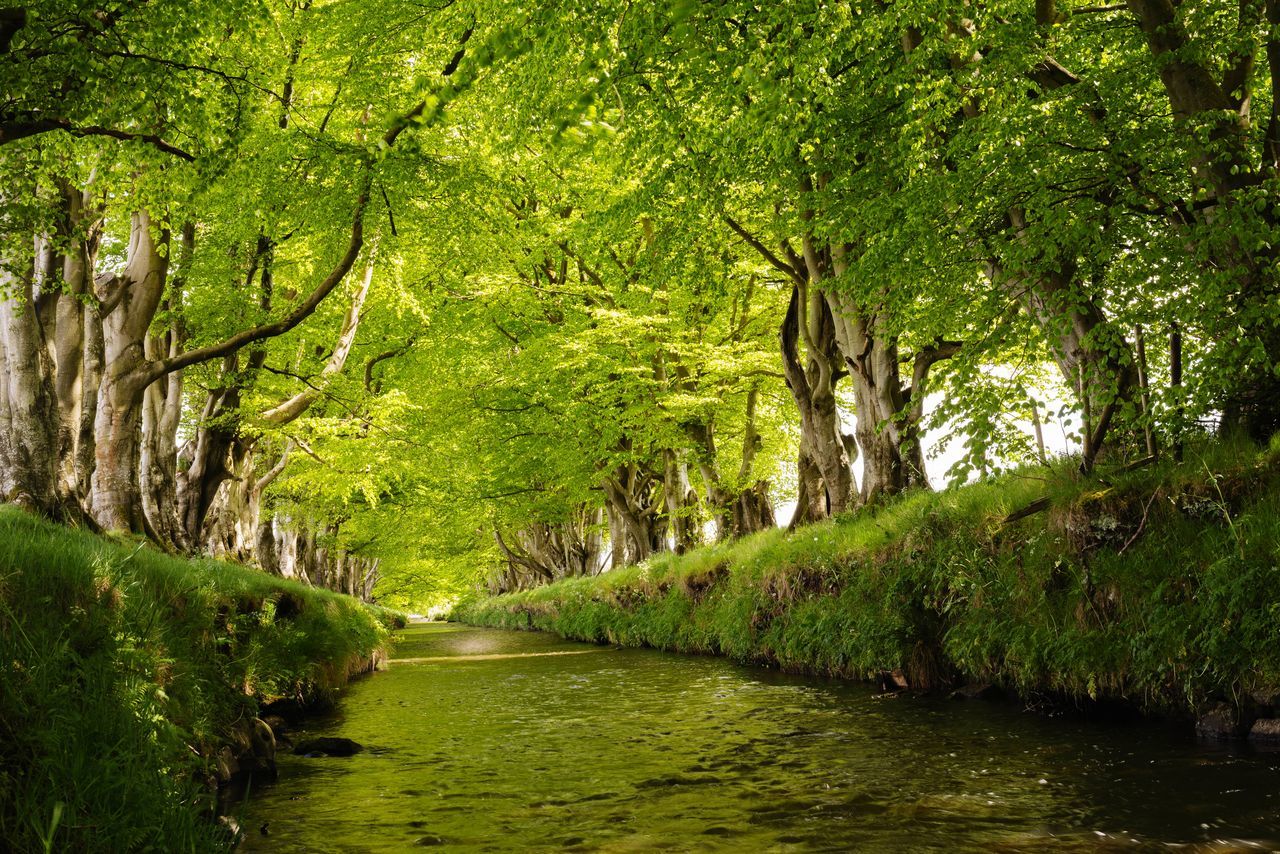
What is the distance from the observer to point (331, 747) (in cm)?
829

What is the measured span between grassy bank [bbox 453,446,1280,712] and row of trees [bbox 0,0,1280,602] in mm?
841

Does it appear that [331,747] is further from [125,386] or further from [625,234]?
Result: [625,234]

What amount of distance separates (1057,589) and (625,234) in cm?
1121

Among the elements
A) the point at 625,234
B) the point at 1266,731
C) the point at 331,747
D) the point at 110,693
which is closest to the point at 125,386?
the point at 331,747

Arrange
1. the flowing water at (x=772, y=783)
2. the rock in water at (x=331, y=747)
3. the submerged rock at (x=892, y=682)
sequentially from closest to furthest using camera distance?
the flowing water at (x=772, y=783) < the rock in water at (x=331, y=747) < the submerged rock at (x=892, y=682)

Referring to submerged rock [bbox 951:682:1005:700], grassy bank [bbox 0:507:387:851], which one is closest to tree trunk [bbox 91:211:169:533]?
grassy bank [bbox 0:507:387:851]

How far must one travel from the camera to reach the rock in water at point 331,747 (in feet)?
27.0

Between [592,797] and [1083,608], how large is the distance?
17.1 ft

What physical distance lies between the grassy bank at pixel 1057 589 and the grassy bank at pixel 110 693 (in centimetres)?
729

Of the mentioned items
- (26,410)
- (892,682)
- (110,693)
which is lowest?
(892,682)

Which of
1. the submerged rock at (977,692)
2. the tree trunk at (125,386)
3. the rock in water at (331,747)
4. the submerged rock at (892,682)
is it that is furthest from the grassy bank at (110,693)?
the submerged rock at (977,692)

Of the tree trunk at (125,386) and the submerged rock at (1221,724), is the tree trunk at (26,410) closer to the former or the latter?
the tree trunk at (125,386)

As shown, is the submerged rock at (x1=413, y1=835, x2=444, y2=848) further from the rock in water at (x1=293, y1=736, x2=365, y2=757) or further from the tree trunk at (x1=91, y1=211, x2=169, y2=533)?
the tree trunk at (x1=91, y1=211, x2=169, y2=533)

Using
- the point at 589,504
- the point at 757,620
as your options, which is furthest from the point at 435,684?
the point at 589,504
